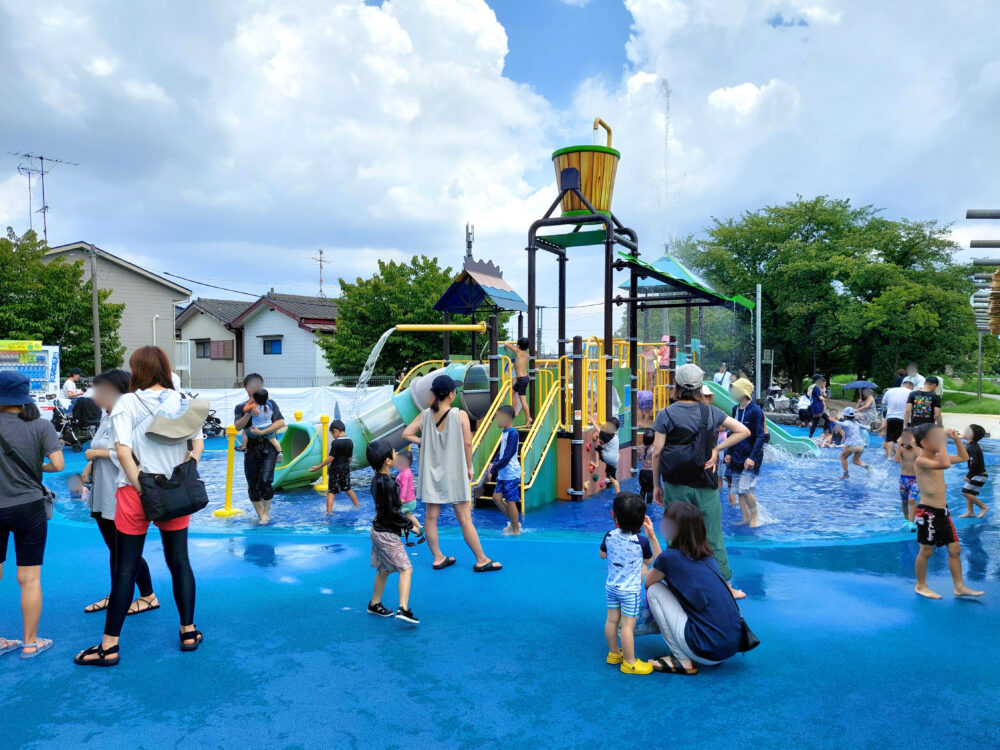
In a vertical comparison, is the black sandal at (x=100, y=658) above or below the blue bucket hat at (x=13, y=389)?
below

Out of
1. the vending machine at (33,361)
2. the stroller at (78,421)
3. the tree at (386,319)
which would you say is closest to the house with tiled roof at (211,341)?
the tree at (386,319)

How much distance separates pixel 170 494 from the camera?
415 centimetres

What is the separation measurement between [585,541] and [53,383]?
53.0ft

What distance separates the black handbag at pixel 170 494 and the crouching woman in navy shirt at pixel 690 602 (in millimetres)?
2738

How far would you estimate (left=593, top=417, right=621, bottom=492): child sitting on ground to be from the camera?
966 centimetres

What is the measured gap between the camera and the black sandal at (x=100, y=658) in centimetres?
415

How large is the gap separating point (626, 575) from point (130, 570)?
2901 mm

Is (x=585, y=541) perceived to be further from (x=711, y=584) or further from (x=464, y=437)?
(x=711, y=584)

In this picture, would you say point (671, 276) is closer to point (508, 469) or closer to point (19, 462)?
point (508, 469)

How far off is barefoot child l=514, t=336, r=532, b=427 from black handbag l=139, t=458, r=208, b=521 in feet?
20.2

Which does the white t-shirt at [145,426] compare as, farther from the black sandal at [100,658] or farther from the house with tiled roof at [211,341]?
the house with tiled roof at [211,341]

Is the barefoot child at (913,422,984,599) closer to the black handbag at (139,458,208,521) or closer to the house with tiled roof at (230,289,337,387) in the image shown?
the black handbag at (139,458,208,521)

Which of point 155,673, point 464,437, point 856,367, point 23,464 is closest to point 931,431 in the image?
point 464,437

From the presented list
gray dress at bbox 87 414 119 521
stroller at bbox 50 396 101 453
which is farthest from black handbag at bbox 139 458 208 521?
stroller at bbox 50 396 101 453
